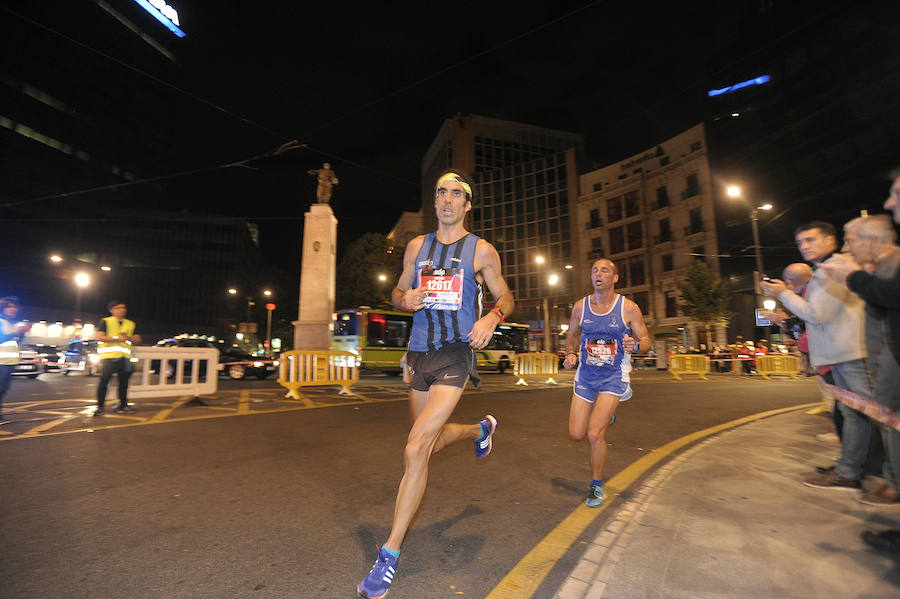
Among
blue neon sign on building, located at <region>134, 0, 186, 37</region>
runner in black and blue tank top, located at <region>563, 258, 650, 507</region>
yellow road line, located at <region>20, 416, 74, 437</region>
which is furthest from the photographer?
blue neon sign on building, located at <region>134, 0, 186, 37</region>

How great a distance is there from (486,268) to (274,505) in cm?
225

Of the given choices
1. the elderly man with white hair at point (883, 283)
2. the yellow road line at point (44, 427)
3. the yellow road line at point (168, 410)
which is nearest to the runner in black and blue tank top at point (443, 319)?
the elderly man with white hair at point (883, 283)

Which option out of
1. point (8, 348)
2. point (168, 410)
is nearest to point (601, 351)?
point (168, 410)

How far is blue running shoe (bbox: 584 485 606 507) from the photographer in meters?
3.33

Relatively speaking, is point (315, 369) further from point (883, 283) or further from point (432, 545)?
point (883, 283)

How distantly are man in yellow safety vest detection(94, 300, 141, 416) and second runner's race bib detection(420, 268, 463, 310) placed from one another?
7.25 m

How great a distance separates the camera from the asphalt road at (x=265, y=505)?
2.23 meters

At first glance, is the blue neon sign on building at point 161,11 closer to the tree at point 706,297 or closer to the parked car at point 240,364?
the parked car at point 240,364

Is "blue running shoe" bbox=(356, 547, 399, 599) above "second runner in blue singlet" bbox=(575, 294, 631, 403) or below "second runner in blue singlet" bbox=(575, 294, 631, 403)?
below

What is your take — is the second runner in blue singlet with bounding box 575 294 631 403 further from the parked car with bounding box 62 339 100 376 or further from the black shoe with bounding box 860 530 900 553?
the parked car with bounding box 62 339 100 376

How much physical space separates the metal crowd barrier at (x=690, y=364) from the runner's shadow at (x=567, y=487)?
1772 centimetres

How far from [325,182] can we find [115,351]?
13974 mm

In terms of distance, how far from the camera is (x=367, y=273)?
36625mm

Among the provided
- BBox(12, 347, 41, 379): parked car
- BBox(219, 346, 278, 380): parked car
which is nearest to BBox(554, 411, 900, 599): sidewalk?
BBox(219, 346, 278, 380): parked car
